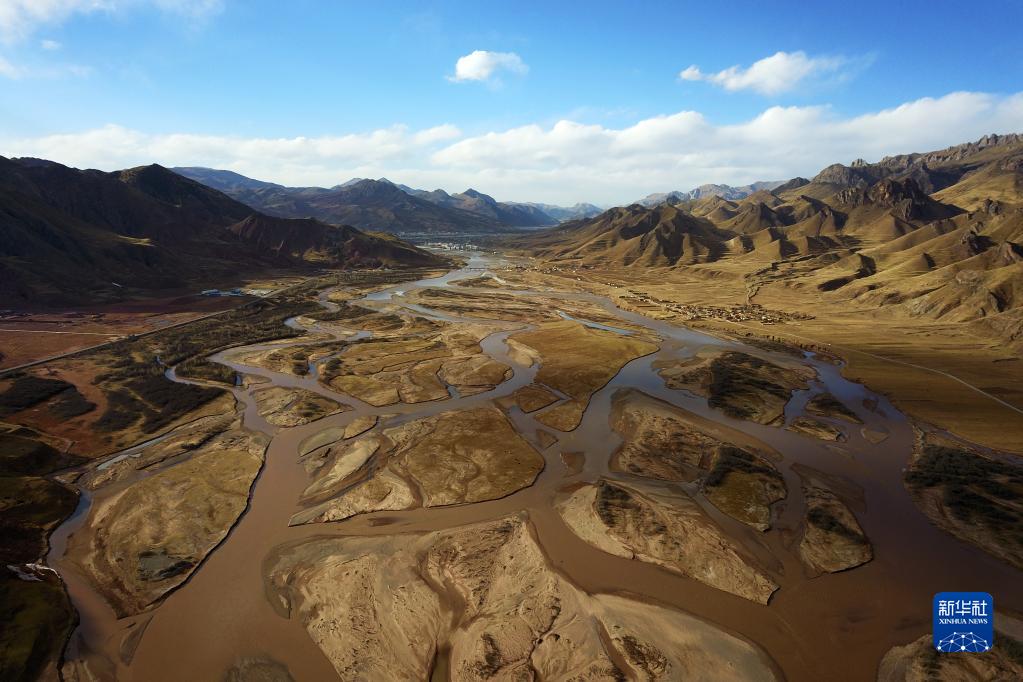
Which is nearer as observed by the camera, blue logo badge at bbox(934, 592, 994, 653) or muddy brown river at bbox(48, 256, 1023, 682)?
blue logo badge at bbox(934, 592, 994, 653)

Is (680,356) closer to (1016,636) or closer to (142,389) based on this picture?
(1016,636)

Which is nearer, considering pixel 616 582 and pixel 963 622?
pixel 963 622

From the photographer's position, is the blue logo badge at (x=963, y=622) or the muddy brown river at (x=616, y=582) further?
the muddy brown river at (x=616, y=582)

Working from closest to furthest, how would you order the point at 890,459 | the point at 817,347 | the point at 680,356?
1. the point at 890,459
2. the point at 680,356
3. the point at 817,347

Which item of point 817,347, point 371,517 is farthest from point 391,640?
point 817,347

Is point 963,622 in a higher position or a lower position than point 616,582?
lower
